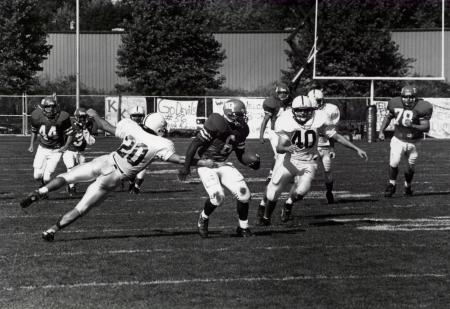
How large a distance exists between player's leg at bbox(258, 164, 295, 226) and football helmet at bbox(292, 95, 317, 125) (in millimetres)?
642

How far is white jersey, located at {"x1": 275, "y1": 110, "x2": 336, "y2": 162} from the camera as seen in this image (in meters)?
11.5

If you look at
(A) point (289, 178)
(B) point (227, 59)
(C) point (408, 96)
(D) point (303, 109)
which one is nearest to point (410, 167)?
(C) point (408, 96)

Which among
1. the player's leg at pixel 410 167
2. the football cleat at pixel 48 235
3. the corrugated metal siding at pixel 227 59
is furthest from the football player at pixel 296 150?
the corrugated metal siding at pixel 227 59

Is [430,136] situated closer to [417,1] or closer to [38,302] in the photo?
[417,1]

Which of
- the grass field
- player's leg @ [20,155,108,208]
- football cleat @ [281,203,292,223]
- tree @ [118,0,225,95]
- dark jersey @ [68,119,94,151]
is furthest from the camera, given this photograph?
tree @ [118,0,225,95]

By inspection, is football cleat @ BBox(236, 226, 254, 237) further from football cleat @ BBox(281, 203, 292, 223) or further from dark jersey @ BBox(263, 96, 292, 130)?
dark jersey @ BBox(263, 96, 292, 130)

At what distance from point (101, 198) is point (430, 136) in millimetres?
29822

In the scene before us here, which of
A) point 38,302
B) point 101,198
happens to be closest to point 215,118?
point 101,198

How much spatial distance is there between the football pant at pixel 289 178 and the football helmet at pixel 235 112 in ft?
3.95

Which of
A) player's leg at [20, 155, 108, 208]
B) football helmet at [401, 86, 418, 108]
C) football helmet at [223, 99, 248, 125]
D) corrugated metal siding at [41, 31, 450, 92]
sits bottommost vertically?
player's leg at [20, 155, 108, 208]

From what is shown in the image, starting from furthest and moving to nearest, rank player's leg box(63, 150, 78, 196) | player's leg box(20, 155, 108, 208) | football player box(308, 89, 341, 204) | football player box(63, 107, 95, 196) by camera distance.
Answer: football player box(63, 107, 95, 196) → player's leg box(63, 150, 78, 196) → football player box(308, 89, 341, 204) → player's leg box(20, 155, 108, 208)

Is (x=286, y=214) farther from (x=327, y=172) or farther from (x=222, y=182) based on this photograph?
(x=327, y=172)

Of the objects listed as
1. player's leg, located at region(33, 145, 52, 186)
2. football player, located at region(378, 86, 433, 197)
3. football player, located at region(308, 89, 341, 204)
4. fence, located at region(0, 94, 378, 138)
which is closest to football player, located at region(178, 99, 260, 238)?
football player, located at region(308, 89, 341, 204)

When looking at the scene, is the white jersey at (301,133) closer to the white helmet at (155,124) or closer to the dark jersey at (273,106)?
the white helmet at (155,124)
